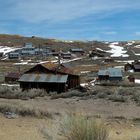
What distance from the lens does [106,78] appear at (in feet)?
195

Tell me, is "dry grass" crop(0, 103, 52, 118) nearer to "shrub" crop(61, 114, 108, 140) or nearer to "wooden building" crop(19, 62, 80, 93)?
"shrub" crop(61, 114, 108, 140)

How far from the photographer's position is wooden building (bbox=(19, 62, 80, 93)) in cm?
4194

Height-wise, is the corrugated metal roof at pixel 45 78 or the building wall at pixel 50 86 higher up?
the corrugated metal roof at pixel 45 78

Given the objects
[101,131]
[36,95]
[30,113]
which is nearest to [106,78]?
[36,95]

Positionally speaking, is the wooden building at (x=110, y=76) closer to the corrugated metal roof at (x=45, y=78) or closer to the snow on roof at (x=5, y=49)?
the corrugated metal roof at (x=45, y=78)

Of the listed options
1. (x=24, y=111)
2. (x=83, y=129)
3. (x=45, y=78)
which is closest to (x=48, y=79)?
(x=45, y=78)

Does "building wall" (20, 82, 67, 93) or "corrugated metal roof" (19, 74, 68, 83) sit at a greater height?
"corrugated metal roof" (19, 74, 68, 83)

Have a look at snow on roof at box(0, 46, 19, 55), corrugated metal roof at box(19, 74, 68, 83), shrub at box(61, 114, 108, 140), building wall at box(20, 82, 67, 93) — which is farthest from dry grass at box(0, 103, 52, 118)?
snow on roof at box(0, 46, 19, 55)

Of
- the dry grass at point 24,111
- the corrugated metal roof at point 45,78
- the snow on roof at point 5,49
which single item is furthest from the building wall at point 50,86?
the snow on roof at point 5,49

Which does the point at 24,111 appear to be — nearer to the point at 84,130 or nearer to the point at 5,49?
the point at 84,130

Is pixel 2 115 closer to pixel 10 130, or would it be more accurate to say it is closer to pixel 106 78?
pixel 10 130

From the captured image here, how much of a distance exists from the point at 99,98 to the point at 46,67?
1017 centimetres

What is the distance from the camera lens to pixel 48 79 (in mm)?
42375

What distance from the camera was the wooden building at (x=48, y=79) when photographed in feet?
138
